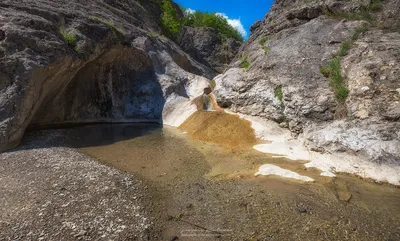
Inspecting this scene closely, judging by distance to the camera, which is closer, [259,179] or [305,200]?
[305,200]

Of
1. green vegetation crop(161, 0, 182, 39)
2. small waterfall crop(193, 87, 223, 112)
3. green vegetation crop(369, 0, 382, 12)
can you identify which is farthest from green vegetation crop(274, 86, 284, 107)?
green vegetation crop(161, 0, 182, 39)

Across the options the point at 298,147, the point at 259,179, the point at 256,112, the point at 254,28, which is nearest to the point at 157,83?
the point at 256,112

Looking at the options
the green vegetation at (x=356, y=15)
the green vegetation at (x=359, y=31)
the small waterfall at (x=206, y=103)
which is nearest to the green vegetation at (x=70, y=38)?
the small waterfall at (x=206, y=103)

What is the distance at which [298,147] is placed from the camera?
970cm

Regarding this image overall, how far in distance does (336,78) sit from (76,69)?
13.8 metres

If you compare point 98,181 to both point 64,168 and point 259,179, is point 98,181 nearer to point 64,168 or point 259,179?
point 64,168

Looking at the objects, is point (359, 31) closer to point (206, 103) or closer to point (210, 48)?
point (206, 103)

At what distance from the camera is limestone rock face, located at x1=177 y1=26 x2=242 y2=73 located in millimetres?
42594

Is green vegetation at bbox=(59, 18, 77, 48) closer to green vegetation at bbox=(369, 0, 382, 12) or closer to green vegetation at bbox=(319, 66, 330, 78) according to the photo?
green vegetation at bbox=(319, 66, 330, 78)

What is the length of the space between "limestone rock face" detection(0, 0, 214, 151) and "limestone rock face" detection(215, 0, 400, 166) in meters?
6.18

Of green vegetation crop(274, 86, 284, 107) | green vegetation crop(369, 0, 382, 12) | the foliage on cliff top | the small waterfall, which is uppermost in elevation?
the foliage on cliff top

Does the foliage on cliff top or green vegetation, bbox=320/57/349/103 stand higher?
the foliage on cliff top

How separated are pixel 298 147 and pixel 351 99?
288 centimetres

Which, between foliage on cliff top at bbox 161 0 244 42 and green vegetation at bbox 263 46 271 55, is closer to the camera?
green vegetation at bbox 263 46 271 55
